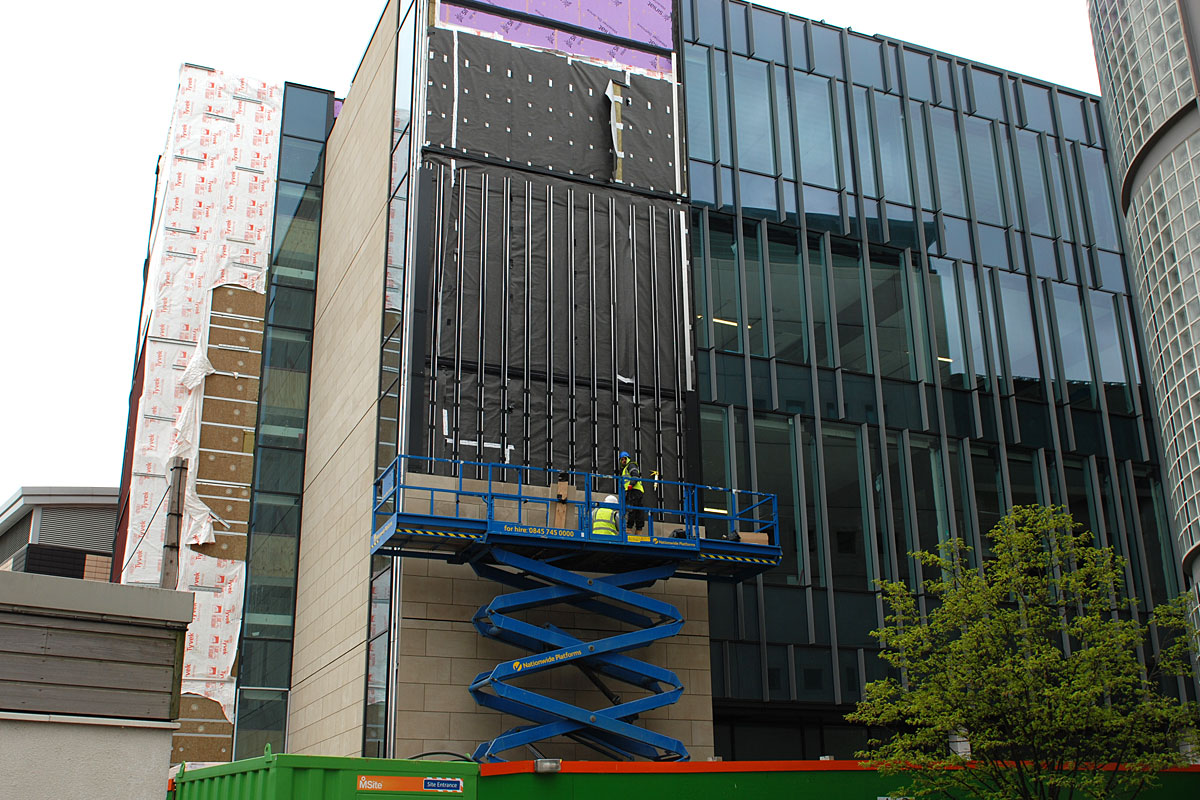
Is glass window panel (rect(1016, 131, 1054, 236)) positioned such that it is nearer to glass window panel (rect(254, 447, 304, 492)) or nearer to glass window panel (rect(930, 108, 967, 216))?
glass window panel (rect(930, 108, 967, 216))

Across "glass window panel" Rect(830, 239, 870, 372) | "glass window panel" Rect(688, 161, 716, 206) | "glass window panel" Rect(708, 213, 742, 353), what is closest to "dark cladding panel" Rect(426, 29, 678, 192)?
"glass window panel" Rect(688, 161, 716, 206)

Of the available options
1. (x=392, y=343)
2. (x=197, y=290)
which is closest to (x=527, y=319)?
(x=392, y=343)

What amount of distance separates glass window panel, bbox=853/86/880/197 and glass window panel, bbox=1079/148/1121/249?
24.4 feet

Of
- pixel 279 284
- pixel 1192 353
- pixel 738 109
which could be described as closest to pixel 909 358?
pixel 738 109

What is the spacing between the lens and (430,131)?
27078mm

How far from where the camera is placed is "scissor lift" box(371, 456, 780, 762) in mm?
21938

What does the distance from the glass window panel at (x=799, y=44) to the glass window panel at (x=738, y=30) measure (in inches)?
56.9

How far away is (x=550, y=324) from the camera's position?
2664cm

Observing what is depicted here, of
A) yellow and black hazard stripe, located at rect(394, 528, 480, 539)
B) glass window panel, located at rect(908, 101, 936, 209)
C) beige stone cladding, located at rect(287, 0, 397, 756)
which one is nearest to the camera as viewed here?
yellow and black hazard stripe, located at rect(394, 528, 480, 539)

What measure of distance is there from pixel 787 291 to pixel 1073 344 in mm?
8995

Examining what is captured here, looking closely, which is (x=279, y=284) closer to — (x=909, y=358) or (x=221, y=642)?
(x=221, y=642)

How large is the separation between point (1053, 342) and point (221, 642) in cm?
2409

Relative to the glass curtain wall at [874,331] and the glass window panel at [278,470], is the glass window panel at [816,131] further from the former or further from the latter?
the glass window panel at [278,470]

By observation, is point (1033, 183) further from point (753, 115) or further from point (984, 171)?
point (753, 115)
